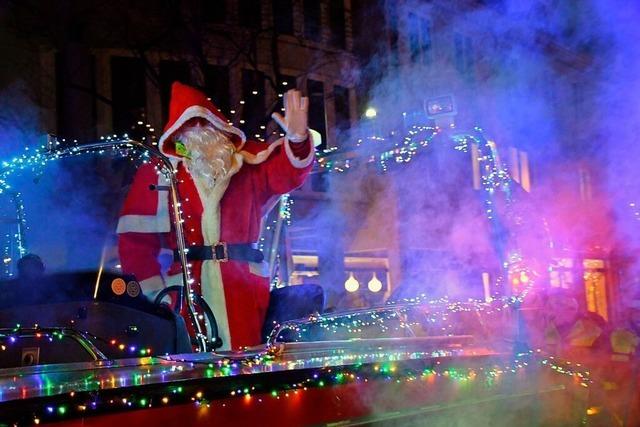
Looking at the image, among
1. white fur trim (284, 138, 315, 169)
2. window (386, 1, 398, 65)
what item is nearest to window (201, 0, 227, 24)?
window (386, 1, 398, 65)

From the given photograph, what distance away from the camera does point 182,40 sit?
36.6ft

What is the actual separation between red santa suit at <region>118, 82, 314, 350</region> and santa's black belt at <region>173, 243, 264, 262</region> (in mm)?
16

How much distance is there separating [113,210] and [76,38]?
8168mm

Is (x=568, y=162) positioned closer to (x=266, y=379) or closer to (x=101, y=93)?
(x=101, y=93)

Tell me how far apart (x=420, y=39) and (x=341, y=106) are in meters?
5.11

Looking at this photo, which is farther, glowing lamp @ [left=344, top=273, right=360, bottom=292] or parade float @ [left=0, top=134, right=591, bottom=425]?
glowing lamp @ [left=344, top=273, right=360, bottom=292]

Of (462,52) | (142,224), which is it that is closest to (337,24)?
(462,52)

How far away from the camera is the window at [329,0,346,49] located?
12266 mm

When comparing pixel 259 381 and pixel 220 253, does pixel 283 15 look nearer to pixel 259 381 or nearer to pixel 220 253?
pixel 220 253

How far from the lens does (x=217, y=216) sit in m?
2.96

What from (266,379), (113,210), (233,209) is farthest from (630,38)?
(266,379)

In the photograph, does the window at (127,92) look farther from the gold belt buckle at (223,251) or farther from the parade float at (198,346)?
the gold belt buckle at (223,251)

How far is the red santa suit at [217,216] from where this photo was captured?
2826mm

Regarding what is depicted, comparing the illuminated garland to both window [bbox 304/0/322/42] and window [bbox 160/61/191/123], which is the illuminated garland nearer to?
window [bbox 160/61/191/123]
